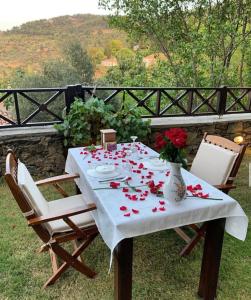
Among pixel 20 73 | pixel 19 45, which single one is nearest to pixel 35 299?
pixel 20 73

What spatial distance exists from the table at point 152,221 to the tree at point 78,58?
14.7 feet

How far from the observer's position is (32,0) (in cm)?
510

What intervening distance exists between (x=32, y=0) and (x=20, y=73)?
4.46 feet

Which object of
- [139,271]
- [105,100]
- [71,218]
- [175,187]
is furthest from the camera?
[105,100]

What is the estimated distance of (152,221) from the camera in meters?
1.47

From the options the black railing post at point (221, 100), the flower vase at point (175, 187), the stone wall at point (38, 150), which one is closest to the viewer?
the flower vase at point (175, 187)

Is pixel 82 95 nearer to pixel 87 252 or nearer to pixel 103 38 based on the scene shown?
pixel 87 252

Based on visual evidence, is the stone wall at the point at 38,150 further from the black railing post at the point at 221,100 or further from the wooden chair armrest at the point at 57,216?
the black railing post at the point at 221,100

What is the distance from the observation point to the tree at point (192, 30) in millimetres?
6047

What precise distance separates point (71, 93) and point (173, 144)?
2504mm

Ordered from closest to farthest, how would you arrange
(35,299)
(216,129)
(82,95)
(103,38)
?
(35,299) → (82,95) → (216,129) → (103,38)

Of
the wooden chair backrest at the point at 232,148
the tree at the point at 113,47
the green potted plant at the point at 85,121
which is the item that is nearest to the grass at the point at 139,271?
the wooden chair backrest at the point at 232,148

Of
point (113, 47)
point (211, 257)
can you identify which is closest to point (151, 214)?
point (211, 257)

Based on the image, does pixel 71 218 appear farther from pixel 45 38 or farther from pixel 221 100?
pixel 45 38
